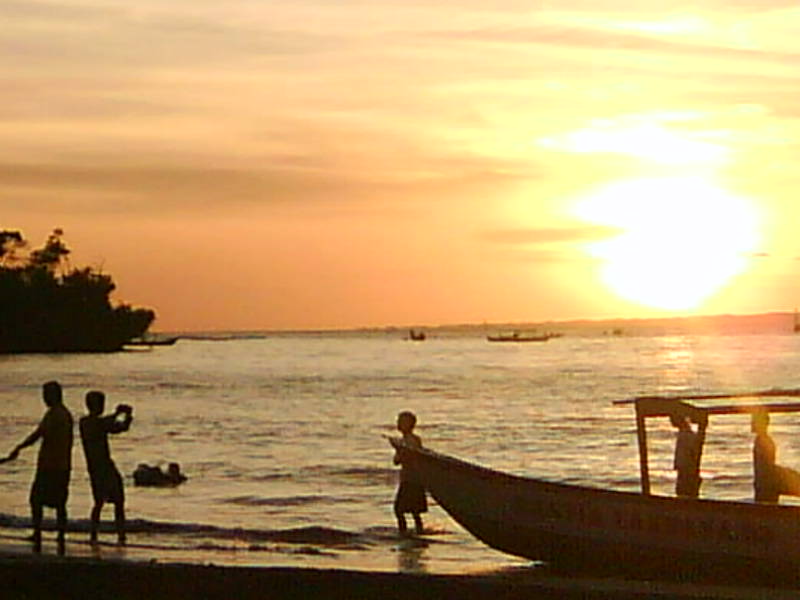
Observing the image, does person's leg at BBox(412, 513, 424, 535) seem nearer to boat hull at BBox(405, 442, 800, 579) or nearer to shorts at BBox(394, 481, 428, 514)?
shorts at BBox(394, 481, 428, 514)

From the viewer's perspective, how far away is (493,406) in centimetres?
8181

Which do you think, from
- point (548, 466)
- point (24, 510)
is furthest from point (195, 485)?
point (548, 466)

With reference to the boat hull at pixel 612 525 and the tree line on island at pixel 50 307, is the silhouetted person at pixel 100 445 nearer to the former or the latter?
the boat hull at pixel 612 525

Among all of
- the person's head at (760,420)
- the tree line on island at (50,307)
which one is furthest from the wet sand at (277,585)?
the tree line on island at (50,307)

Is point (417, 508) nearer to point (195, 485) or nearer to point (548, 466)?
point (195, 485)

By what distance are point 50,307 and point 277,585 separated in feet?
548

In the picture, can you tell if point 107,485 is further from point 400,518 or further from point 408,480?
point 400,518

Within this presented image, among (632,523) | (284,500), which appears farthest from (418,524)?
(284,500)

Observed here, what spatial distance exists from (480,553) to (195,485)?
15966 mm

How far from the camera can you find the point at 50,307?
580 ft

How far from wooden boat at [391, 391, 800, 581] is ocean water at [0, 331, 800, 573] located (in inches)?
29.5

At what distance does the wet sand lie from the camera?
13.3m

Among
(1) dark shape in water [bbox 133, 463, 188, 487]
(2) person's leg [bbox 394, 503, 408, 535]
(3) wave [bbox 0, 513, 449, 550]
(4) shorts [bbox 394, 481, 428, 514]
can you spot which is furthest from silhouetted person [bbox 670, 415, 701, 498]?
(1) dark shape in water [bbox 133, 463, 188, 487]

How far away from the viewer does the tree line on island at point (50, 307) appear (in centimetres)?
17350
